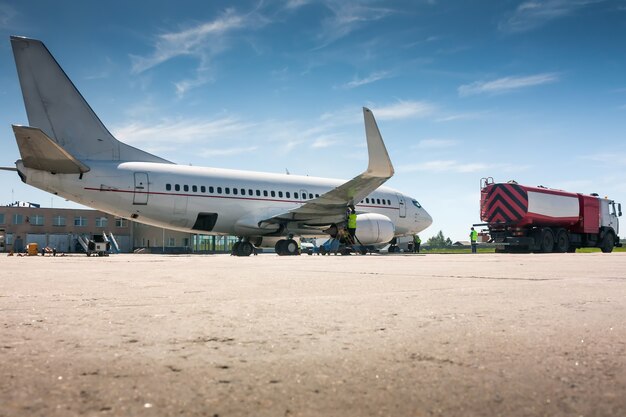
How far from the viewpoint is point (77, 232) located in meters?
58.7

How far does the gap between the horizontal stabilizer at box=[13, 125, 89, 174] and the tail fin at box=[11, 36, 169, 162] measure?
4.35 ft

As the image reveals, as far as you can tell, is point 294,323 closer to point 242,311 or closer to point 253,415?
point 242,311

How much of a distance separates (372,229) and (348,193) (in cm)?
211

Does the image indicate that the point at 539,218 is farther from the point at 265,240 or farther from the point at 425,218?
the point at 265,240

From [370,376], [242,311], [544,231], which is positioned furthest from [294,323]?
[544,231]

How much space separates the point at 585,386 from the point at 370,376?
0.68m

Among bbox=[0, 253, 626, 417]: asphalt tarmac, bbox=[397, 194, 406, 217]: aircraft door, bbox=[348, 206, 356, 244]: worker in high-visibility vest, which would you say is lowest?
bbox=[0, 253, 626, 417]: asphalt tarmac

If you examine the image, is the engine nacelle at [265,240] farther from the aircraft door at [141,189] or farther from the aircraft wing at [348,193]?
the aircraft door at [141,189]

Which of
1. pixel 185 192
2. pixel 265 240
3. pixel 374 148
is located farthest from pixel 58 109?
pixel 374 148

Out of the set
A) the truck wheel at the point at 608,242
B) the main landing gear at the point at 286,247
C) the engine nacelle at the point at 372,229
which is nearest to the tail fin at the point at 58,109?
the main landing gear at the point at 286,247

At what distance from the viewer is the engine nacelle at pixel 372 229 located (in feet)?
69.4

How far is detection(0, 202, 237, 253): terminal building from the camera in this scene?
5600 centimetres

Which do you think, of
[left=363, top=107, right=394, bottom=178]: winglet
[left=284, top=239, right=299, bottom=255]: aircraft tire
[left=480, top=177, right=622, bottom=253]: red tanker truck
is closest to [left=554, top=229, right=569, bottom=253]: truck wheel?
[left=480, top=177, right=622, bottom=253]: red tanker truck

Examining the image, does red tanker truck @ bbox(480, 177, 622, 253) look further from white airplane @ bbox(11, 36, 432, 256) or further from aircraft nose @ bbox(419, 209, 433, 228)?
white airplane @ bbox(11, 36, 432, 256)
